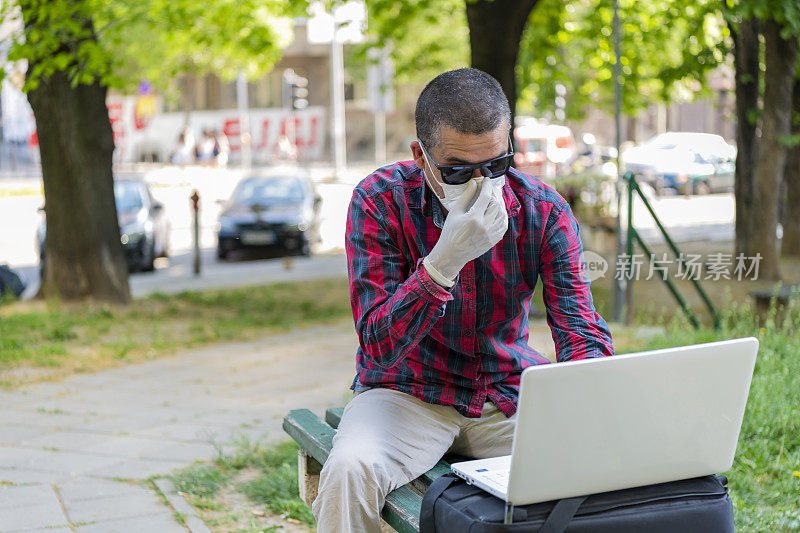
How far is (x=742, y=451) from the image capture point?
4.30 meters

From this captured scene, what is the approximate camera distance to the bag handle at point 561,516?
2.22m

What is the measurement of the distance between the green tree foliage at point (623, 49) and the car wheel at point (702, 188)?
13.0 m

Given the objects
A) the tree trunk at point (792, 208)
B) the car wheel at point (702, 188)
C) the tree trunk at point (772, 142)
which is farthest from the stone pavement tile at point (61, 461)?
the car wheel at point (702, 188)

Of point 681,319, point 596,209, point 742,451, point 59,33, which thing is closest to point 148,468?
point 742,451

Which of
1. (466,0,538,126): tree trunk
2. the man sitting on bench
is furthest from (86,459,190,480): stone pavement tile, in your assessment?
(466,0,538,126): tree trunk

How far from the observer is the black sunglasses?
9.00 ft

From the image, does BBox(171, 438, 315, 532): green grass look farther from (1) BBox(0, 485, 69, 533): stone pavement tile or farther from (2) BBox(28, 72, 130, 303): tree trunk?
(2) BBox(28, 72, 130, 303): tree trunk

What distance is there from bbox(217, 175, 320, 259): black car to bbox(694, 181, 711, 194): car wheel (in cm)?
1605

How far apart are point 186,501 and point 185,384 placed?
Answer: 2559 mm

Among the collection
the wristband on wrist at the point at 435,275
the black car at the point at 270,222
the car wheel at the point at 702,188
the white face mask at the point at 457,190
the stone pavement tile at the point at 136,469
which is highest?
the white face mask at the point at 457,190

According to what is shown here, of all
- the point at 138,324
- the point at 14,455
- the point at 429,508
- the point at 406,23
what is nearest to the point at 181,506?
the point at 14,455

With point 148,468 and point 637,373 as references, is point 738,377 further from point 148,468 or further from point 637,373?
point 148,468

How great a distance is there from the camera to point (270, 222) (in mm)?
16594

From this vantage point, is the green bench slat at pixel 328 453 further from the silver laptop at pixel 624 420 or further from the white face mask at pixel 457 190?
the white face mask at pixel 457 190
